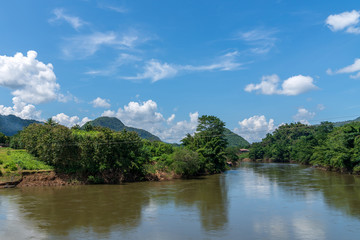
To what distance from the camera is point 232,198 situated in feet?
100

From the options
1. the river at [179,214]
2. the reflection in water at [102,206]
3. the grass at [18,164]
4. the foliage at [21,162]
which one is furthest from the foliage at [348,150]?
the foliage at [21,162]

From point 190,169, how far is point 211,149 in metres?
11.4

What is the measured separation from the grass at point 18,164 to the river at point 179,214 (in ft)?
17.1

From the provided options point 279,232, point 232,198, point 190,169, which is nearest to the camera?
point 279,232

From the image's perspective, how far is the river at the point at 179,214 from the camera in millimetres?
17641

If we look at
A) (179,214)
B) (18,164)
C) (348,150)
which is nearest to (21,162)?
(18,164)

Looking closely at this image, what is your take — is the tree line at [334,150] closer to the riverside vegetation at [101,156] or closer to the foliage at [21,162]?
the riverside vegetation at [101,156]

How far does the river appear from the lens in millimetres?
17641

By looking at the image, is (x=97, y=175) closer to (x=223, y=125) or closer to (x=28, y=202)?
(x=28, y=202)

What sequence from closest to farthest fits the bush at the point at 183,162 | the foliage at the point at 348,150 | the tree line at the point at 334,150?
the bush at the point at 183,162, the foliage at the point at 348,150, the tree line at the point at 334,150

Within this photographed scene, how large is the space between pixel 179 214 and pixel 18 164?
28.4 meters

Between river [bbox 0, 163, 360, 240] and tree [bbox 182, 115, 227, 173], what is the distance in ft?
83.2

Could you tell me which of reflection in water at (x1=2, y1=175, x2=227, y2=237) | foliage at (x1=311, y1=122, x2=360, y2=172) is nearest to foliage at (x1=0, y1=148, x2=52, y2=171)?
reflection in water at (x1=2, y1=175, x2=227, y2=237)

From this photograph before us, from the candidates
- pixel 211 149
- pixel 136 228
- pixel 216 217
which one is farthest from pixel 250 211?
pixel 211 149
